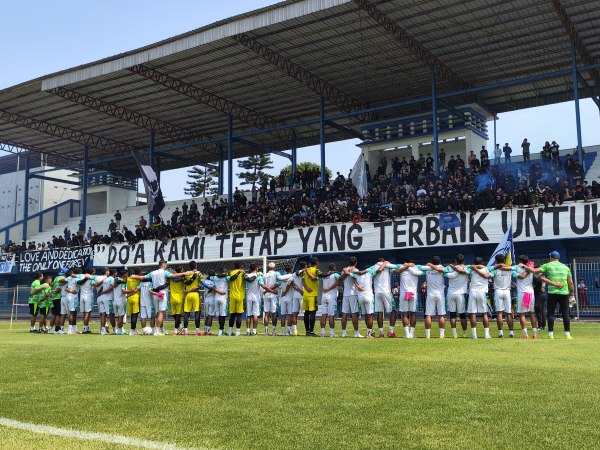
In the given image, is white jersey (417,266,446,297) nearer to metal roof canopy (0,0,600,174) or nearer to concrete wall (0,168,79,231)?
metal roof canopy (0,0,600,174)

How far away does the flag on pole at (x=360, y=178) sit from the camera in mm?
31438

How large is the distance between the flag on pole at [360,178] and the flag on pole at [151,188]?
10723 mm

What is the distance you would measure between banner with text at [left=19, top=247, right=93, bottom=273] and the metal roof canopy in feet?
26.8

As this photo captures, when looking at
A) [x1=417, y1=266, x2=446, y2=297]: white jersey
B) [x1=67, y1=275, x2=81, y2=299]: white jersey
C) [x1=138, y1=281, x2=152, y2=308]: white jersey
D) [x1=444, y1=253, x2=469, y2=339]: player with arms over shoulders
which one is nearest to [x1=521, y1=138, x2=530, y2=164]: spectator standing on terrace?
[x1=444, y1=253, x2=469, y2=339]: player with arms over shoulders

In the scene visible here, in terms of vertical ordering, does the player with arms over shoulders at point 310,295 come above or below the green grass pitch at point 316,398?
above

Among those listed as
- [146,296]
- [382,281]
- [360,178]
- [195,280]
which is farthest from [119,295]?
[360,178]

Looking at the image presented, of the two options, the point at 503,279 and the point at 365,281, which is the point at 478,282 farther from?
the point at 365,281

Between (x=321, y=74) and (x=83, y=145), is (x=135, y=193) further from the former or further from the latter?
(x=321, y=74)

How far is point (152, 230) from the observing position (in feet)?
111

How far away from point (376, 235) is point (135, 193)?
3291cm

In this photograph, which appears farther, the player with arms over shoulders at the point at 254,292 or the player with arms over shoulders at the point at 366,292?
the player with arms over shoulders at the point at 254,292

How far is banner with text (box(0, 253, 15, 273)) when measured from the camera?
41.2 m

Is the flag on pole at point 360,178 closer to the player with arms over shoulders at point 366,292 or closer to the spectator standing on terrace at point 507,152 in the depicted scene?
the spectator standing on terrace at point 507,152

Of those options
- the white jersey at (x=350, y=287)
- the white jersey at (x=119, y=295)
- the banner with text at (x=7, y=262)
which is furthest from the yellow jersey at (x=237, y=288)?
the banner with text at (x=7, y=262)
